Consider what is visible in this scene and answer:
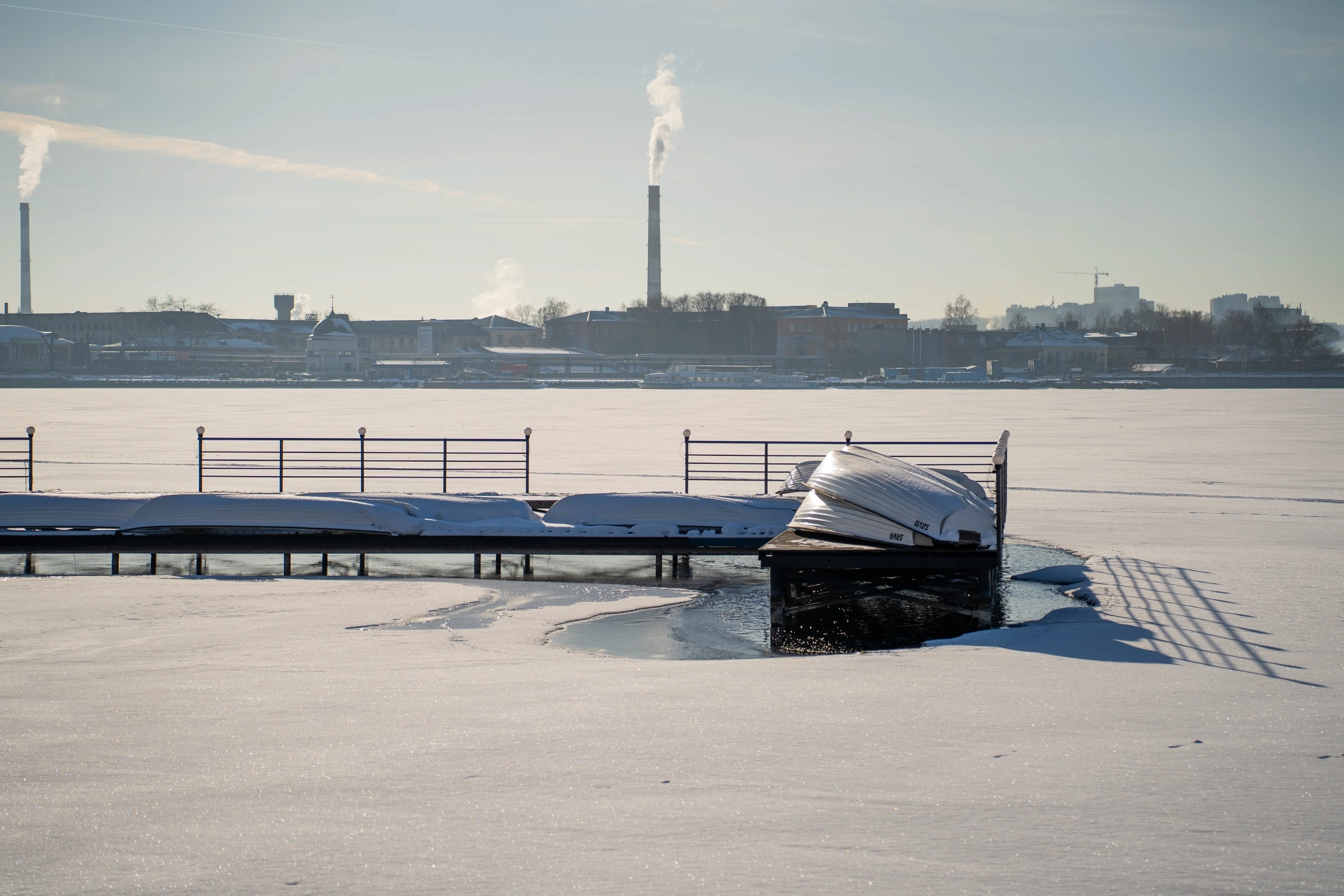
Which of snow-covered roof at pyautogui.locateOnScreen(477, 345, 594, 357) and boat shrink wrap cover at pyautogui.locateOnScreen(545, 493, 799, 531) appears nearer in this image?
boat shrink wrap cover at pyautogui.locateOnScreen(545, 493, 799, 531)

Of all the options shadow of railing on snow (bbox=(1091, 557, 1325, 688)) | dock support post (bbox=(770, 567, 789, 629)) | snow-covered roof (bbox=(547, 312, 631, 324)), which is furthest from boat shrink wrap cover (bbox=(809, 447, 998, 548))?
snow-covered roof (bbox=(547, 312, 631, 324))

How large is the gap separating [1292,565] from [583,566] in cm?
850

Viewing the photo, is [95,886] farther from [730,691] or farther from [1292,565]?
[1292,565]

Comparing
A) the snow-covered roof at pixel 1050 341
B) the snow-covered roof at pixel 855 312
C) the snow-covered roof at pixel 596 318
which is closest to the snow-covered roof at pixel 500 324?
the snow-covered roof at pixel 596 318

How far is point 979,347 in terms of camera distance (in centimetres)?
15450

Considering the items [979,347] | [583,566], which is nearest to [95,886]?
[583,566]

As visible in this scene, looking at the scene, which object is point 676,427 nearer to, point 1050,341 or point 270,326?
point 1050,341

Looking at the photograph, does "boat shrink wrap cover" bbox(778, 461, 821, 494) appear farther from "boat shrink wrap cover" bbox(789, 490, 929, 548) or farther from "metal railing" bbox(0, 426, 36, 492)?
"metal railing" bbox(0, 426, 36, 492)

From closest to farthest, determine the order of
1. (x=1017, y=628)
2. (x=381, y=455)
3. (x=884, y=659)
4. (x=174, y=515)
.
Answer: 1. (x=884, y=659)
2. (x=1017, y=628)
3. (x=174, y=515)
4. (x=381, y=455)

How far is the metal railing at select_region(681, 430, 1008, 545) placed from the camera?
1973 cm

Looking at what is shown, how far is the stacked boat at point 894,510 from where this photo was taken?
1112 cm

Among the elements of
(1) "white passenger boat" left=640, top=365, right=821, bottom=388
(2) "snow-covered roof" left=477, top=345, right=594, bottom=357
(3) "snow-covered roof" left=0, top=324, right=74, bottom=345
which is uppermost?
Result: (3) "snow-covered roof" left=0, top=324, right=74, bottom=345

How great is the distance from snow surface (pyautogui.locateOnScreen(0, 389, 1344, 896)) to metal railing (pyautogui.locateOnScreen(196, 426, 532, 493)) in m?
9.54

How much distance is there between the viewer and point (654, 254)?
485 ft
